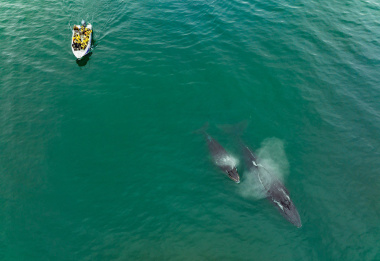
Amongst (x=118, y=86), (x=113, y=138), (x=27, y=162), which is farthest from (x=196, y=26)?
(x=27, y=162)

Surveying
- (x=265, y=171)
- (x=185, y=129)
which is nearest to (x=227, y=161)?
(x=265, y=171)

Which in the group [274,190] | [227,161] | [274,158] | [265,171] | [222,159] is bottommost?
[274,190]

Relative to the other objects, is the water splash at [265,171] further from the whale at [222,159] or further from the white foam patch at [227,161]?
the white foam patch at [227,161]

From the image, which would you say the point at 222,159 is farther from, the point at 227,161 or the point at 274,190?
the point at 274,190

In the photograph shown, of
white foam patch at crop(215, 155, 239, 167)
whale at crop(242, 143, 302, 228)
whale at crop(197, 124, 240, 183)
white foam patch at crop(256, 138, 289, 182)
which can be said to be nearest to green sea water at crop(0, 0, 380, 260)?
white foam patch at crop(256, 138, 289, 182)

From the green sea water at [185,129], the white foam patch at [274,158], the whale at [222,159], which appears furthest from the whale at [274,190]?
the whale at [222,159]

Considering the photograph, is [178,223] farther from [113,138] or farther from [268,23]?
[268,23]
